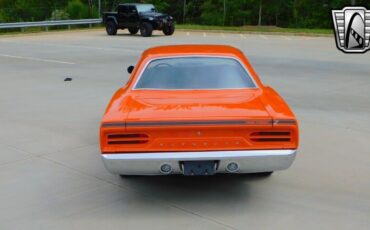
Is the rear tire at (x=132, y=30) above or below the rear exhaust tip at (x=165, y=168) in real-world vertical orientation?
below

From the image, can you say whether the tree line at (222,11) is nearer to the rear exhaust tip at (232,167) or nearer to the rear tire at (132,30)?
the rear tire at (132,30)

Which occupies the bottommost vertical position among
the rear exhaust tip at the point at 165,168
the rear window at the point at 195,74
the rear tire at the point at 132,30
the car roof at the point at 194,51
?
the rear tire at the point at 132,30

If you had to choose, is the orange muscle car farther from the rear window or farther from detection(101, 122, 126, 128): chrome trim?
the rear window

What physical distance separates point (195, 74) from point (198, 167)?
1426 millimetres

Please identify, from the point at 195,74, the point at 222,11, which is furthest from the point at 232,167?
the point at 222,11

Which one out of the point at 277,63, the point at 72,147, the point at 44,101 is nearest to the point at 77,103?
the point at 44,101

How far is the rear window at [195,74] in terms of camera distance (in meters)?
5.27

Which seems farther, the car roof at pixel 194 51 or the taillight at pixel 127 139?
the car roof at pixel 194 51

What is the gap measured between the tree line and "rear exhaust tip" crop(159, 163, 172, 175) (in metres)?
38.6

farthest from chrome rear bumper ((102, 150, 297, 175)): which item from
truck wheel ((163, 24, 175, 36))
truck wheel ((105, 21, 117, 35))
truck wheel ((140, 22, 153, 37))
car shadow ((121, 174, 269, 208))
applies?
truck wheel ((105, 21, 117, 35))

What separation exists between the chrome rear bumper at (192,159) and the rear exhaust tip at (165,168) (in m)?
0.02

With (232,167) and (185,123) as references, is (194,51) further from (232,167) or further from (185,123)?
(232,167)

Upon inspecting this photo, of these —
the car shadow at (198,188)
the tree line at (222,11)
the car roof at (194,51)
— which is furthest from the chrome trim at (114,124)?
the tree line at (222,11)

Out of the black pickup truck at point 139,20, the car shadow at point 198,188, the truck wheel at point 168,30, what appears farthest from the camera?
the truck wheel at point 168,30
